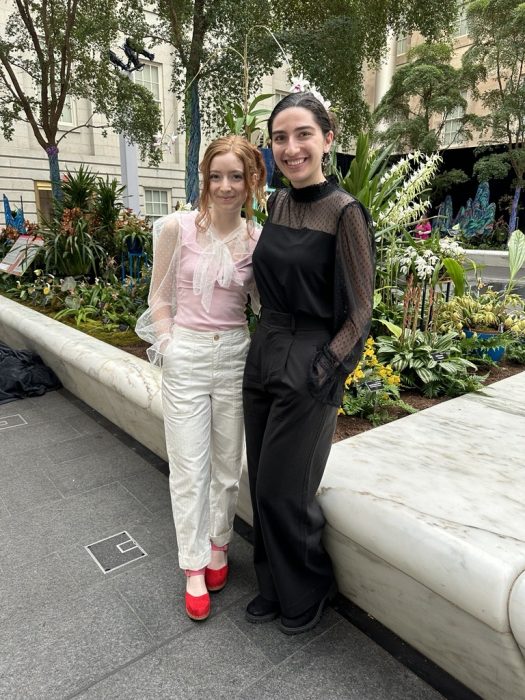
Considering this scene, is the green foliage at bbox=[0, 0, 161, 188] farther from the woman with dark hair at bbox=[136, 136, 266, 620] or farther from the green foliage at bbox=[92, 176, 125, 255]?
the woman with dark hair at bbox=[136, 136, 266, 620]

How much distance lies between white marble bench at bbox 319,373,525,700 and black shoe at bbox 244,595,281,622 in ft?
0.89

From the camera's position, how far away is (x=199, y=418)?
1900 millimetres

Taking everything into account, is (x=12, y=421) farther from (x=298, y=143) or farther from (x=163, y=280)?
(x=298, y=143)

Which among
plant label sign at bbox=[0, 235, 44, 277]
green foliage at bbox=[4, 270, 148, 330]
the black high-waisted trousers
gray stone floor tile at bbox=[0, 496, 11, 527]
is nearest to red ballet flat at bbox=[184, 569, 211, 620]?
the black high-waisted trousers

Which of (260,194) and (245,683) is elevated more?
(260,194)

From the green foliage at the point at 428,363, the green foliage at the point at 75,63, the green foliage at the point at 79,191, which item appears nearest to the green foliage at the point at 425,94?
the green foliage at the point at 75,63

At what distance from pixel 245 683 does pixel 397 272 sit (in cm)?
302

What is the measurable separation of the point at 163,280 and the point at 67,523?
4.59 ft

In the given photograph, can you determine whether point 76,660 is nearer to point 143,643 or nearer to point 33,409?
point 143,643

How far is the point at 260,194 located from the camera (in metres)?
1.87

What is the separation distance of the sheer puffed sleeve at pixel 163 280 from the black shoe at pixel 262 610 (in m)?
1.02

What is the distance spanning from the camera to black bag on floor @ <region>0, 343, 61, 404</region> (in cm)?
432

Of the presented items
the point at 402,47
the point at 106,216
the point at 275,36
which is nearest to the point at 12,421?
the point at 106,216

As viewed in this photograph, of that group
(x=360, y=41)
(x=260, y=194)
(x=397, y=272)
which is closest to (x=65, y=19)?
(x=360, y=41)
